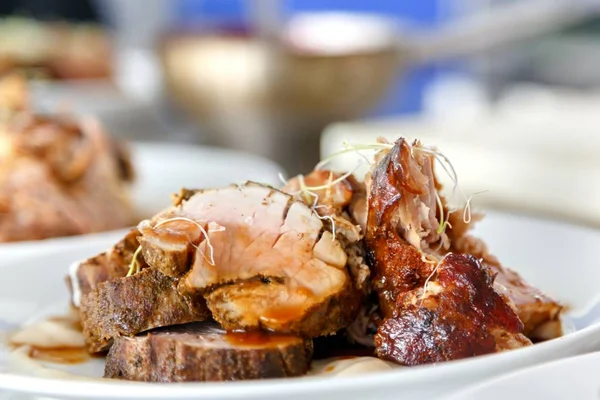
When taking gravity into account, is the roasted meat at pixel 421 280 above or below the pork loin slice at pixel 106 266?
above

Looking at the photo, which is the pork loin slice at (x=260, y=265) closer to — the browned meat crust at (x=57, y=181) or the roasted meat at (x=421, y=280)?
the roasted meat at (x=421, y=280)

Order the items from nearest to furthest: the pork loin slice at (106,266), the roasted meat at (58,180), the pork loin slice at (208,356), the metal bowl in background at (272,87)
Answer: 1. the pork loin slice at (208,356)
2. the pork loin slice at (106,266)
3. the roasted meat at (58,180)
4. the metal bowl in background at (272,87)

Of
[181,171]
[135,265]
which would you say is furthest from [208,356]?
[181,171]

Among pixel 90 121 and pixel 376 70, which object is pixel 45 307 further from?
pixel 376 70

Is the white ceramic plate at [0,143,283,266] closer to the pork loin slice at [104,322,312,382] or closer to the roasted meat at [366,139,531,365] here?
the roasted meat at [366,139,531,365]

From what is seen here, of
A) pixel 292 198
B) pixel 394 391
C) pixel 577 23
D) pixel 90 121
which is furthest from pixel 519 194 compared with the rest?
pixel 577 23

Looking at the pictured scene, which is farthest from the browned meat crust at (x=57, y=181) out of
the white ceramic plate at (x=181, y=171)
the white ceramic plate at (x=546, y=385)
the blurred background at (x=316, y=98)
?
the white ceramic plate at (x=546, y=385)

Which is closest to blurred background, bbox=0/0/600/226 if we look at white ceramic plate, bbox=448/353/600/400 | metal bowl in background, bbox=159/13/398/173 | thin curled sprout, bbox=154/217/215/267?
metal bowl in background, bbox=159/13/398/173
